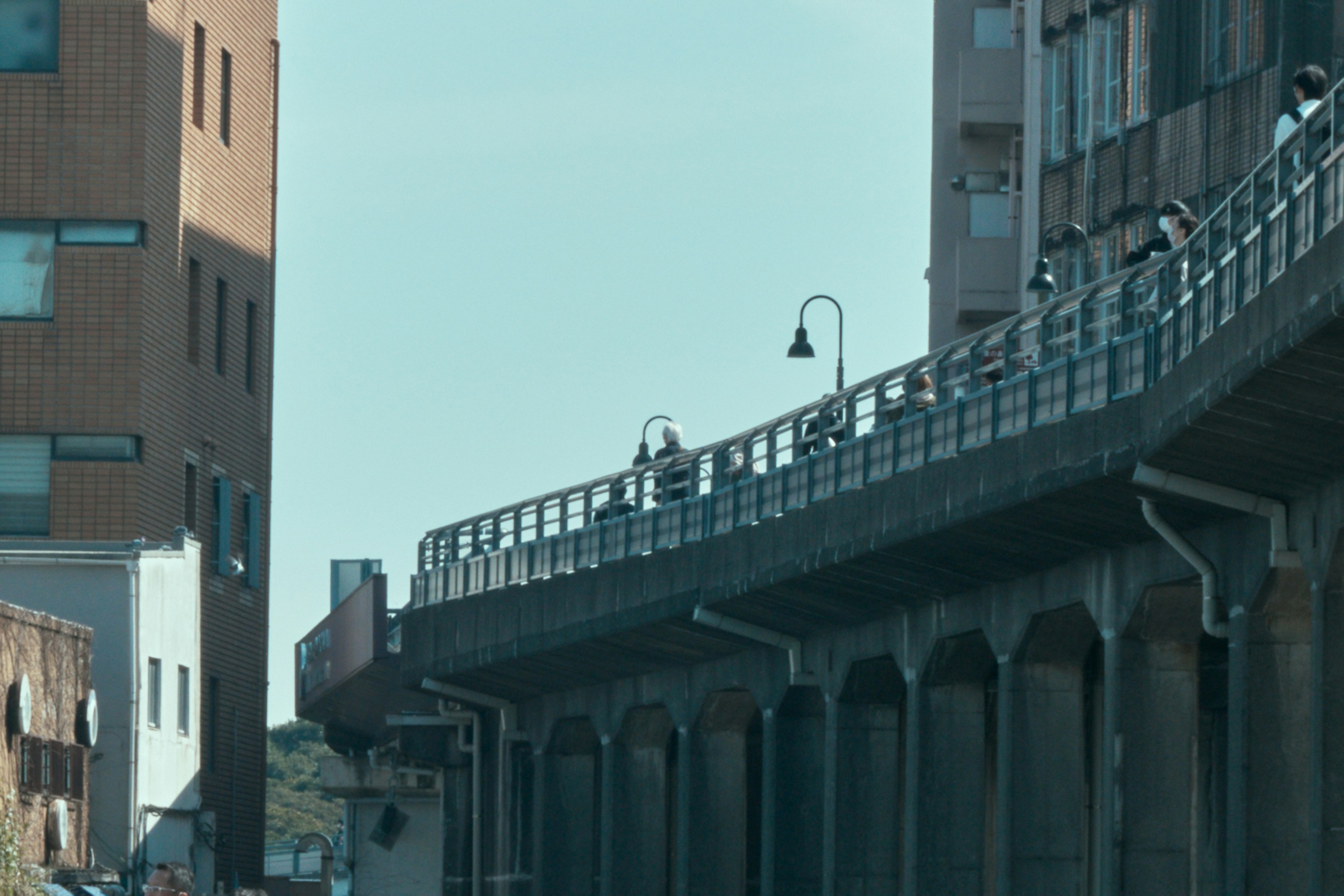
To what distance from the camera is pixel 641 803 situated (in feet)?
163

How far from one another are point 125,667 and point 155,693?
6.63 ft

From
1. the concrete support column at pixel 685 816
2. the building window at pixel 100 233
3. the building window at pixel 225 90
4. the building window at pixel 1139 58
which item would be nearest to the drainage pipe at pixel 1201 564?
the concrete support column at pixel 685 816

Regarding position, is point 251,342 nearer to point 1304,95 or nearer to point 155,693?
point 155,693

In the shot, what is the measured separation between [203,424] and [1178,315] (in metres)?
35.3

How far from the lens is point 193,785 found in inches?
2094

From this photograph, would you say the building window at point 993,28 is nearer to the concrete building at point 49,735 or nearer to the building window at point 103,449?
the building window at point 103,449

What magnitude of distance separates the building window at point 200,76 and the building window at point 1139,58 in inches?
787

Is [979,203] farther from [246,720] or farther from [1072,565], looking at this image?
[1072,565]

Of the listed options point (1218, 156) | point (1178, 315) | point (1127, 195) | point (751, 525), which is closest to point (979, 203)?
point (1127, 195)

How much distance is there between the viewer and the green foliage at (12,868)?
3106 centimetres

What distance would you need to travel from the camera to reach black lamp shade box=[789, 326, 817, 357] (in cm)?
4647

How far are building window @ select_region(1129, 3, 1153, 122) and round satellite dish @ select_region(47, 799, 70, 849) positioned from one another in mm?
18712

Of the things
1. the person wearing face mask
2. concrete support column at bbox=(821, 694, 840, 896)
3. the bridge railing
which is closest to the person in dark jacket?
the bridge railing

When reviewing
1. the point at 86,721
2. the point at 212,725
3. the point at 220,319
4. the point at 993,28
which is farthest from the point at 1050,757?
the point at 993,28
